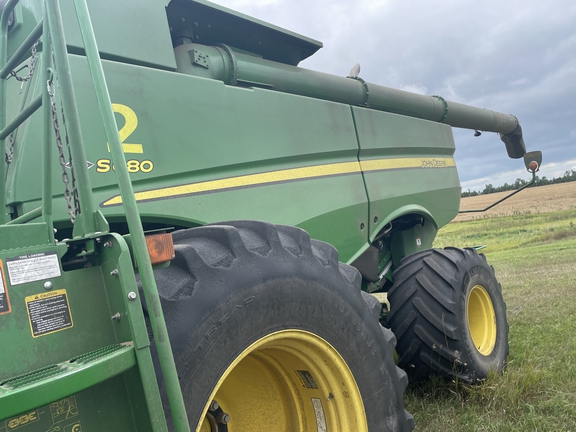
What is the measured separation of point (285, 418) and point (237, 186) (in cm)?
119

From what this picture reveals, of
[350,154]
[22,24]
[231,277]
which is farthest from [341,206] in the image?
[22,24]

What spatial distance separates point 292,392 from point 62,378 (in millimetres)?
1231

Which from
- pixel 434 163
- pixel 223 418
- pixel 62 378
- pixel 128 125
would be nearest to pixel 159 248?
pixel 62 378

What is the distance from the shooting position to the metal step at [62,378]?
1.11 meters

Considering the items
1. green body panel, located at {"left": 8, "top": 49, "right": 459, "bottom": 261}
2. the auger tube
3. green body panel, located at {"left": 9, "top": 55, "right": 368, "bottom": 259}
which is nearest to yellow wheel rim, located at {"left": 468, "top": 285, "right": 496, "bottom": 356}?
green body panel, located at {"left": 8, "top": 49, "right": 459, "bottom": 261}

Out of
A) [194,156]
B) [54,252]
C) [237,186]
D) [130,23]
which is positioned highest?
[130,23]

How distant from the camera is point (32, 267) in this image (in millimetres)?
1370

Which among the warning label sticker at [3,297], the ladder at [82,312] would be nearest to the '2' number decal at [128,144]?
the ladder at [82,312]

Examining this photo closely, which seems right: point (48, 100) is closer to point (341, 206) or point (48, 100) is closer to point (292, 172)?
point (292, 172)

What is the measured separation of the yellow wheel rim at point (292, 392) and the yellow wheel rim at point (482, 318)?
2.32 metres

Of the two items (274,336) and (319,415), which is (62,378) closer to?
(274,336)

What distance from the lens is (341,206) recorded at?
11.1ft

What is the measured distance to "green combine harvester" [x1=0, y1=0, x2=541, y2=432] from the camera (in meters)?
1.37

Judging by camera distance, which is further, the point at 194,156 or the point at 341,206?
the point at 341,206
